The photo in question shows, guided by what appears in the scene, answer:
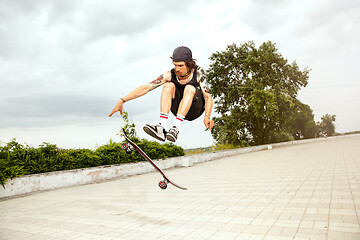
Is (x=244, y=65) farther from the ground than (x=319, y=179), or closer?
farther from the ground

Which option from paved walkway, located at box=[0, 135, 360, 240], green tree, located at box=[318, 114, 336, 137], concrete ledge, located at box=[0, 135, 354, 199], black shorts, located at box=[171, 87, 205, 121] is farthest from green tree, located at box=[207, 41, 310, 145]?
green tree, located at box=[318, 114, 336, 137]

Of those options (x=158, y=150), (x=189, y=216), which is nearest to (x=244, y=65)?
(x=158, y=150)

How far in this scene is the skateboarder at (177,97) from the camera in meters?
2.33

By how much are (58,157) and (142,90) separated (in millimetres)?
9264

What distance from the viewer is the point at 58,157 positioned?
10.2 metres

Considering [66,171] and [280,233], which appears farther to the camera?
[66,171]

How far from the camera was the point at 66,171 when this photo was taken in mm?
10234

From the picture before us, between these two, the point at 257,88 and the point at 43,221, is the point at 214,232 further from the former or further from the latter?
the point at 257,88

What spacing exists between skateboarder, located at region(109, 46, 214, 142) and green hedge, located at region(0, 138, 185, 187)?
5.88 metres

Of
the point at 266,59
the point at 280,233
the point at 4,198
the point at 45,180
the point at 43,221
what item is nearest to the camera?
the point at 280,233

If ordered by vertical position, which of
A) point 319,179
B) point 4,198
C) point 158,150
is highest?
point 158,150

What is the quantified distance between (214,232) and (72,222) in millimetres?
3070

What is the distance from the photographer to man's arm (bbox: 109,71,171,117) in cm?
236

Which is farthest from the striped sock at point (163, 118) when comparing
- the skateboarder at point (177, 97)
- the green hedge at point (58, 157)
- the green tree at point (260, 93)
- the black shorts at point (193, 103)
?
the green tree at point (260, 93)
